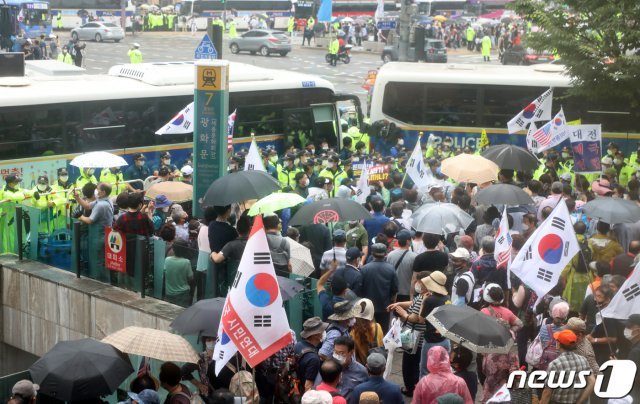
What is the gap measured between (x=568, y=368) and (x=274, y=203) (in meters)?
4.53

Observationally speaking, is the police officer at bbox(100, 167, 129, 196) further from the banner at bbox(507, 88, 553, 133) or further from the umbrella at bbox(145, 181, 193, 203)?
the banner at bbox(507, 88, 553, 133)

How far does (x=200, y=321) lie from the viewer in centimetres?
899

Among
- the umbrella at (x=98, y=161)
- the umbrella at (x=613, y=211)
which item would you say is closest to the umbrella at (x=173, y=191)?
the umbrella at (x=98, y=161)

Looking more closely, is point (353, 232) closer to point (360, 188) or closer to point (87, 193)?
point (360, 188)

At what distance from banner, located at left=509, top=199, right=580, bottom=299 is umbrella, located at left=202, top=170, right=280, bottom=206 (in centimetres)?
347

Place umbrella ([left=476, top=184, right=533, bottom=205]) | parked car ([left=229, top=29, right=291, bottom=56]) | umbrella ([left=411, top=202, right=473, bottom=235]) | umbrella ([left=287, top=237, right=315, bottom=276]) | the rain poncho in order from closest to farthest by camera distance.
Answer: the rain poncho → umbrella ([left=287, top=237, right=315, bottom=276]) → umbrella ([left=411, top=202, right=473, bottom=235]) → umbrella ([left=476, top=184, right=533, bottom=205]) → parked car ([left=229, top=29, right=291, bottom=56])

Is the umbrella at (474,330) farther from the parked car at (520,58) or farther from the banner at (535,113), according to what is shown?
the parked car at (520,58)

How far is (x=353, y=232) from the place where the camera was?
12.1 metres

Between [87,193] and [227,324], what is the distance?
5.35 metres

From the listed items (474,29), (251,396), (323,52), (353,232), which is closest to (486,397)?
(251,396)

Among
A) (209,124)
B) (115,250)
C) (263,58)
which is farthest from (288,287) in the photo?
(263,58)

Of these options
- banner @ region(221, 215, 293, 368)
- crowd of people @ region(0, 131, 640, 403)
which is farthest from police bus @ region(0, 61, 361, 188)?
banner @ region(221, 215, 293, 368)

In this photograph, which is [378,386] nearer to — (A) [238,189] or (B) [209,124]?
(A) [238,189]

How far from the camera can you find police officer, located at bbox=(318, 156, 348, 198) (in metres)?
16.0
